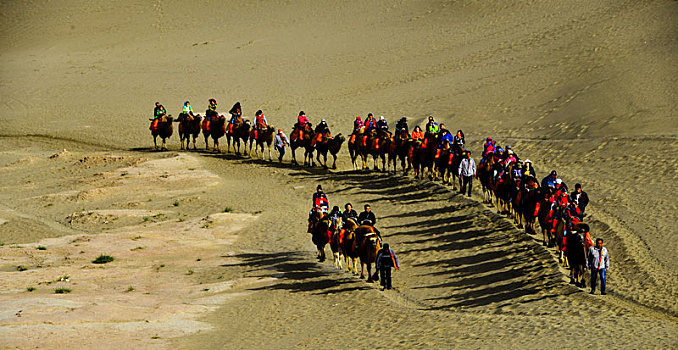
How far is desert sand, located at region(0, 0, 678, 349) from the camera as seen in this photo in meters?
20.9

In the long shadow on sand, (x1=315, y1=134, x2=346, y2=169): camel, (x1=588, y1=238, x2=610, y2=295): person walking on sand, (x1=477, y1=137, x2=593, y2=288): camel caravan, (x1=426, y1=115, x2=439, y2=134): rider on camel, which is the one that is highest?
(x1=426, y1=115, x2=439, y2=134): rider on camel

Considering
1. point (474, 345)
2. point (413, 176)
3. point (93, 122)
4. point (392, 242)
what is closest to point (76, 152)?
point (93, 122)

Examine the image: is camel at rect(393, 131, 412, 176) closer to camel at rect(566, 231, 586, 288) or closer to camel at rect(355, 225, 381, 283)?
camel at rect(355, 225, 381, 283)

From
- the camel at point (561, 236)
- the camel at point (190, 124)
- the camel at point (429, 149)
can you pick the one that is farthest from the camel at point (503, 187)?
the camel at point (190, 124)

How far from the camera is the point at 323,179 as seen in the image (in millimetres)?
38469

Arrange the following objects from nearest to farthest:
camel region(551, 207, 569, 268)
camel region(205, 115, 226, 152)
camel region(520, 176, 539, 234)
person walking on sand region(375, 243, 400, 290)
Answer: person walking on sand region(375, 243, 400, 290) → camel region(551, 207, 569, 268) → camel region(520, 176, 539, 234) → camel region(205, 115, 226, 152)

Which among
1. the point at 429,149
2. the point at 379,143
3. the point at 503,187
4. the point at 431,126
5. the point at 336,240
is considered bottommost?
the point at 336,240

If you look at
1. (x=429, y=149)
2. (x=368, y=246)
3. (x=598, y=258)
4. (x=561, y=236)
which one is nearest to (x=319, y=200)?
(x=368, y=246)

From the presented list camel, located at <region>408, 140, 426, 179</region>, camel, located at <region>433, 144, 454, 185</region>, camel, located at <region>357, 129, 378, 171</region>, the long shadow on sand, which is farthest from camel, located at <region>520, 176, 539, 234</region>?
camel, located at <region>357, 129, 378, 171</region>

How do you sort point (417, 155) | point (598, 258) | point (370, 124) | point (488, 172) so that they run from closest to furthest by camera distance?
point (598, 258), point (488, 172), point (417, 155), point (370, 124)

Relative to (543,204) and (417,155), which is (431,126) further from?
(543,204)

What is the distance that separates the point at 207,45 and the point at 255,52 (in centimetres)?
547

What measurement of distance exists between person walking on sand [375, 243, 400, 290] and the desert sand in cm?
59

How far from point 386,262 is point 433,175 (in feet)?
44.6
